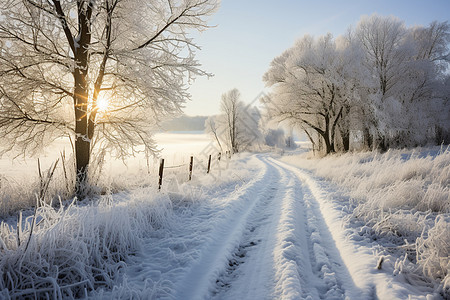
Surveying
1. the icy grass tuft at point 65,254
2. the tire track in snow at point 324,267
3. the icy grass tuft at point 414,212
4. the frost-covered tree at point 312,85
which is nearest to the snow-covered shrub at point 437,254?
the icy grass tuft at point 414,212

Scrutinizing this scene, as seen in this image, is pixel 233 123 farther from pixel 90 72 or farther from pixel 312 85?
pixel 90 72

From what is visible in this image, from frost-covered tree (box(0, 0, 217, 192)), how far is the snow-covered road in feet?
12.6

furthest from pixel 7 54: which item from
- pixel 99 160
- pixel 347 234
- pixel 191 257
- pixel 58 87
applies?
pixel 347 234

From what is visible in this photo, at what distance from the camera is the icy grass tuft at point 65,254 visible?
89.7 inches

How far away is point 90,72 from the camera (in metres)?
7.09

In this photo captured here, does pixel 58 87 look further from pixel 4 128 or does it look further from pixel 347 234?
pixel 347 234

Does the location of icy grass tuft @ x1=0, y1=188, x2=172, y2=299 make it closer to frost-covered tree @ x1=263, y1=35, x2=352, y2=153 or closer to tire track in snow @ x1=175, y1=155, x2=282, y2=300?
tire track in snow @ x1=175, y1=155, x2=282, y2=300

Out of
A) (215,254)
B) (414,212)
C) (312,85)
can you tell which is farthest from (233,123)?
(215,254)

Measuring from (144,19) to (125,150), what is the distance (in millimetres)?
4097

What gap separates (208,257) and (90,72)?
693 centimetres

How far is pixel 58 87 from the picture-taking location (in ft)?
20.2

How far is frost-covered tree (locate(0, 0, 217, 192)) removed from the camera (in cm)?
558

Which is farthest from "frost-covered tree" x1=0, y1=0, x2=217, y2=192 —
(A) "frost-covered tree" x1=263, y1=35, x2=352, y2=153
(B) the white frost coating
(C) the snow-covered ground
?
(A) "frost-covered tree" x1=263, y1=35, x2=352, y2=153

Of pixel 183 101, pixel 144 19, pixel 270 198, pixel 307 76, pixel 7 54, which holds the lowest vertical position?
pixel 270 198
